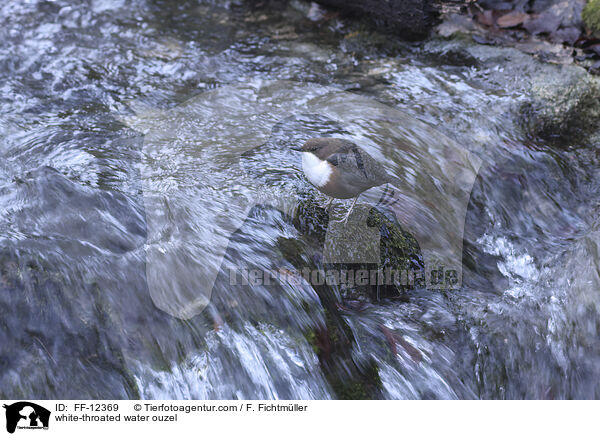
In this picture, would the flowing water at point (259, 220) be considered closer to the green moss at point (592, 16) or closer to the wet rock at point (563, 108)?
the wet rock at point (563, 108)

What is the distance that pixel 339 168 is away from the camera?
269cm

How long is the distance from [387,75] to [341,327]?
322 cm

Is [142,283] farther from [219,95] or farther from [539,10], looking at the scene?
[539,10]

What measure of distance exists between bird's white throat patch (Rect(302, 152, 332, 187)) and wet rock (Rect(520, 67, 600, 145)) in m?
2.67

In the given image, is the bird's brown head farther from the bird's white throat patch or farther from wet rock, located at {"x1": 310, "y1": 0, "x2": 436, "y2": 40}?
wet rock, located at {"x1": 310, "y1": 0, "x2": 436, "y2": 40}

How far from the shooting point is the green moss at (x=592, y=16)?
4918 mm

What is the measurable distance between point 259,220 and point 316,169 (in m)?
0.51

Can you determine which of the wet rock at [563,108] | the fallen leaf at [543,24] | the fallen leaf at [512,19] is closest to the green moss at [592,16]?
the fallen leaf at [543,24]

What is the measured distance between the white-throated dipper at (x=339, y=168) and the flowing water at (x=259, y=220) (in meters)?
0.35

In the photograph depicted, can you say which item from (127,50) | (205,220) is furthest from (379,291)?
(127,50)

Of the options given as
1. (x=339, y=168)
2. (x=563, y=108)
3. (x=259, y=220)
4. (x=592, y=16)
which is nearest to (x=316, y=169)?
(x=339, y=168)

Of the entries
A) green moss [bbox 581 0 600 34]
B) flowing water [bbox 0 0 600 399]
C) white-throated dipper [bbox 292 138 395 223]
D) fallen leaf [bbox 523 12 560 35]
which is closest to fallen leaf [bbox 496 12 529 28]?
fallen leaf [bbox 523 12 560 35]
